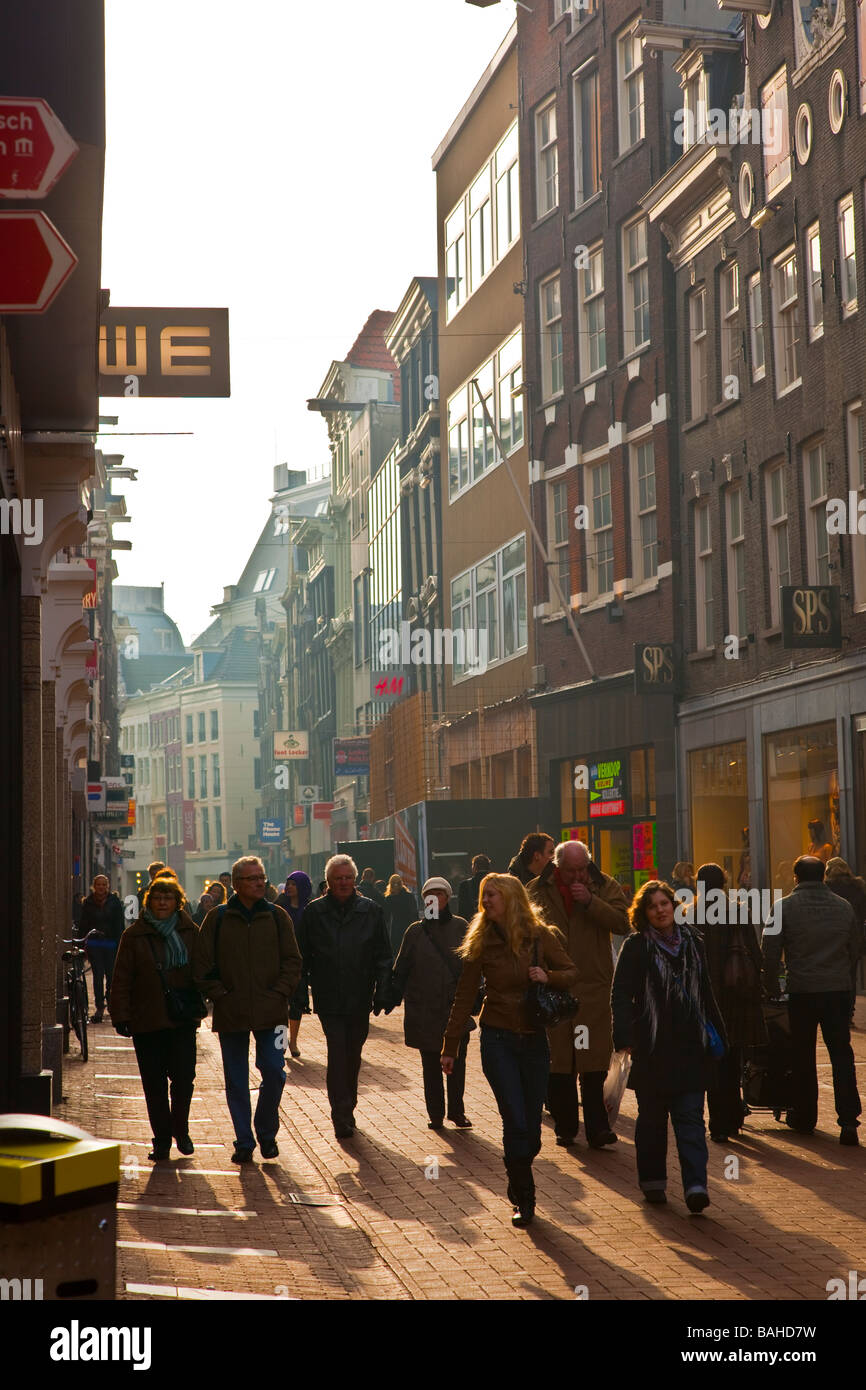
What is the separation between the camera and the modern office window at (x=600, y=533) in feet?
107

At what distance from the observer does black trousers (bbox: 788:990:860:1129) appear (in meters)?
12.2

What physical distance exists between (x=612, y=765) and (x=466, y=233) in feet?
50.1

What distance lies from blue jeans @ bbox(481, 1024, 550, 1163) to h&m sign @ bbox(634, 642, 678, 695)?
20.6 metres

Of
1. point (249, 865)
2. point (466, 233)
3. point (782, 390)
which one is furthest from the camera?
point (466, 233)

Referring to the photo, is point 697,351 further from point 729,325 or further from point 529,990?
point 529,990

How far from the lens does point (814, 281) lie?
25.1m

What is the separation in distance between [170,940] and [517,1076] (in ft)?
11.7

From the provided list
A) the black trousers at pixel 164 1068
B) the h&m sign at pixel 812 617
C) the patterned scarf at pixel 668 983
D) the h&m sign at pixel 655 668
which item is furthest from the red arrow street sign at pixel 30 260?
the h&m sign at pixel 655 668

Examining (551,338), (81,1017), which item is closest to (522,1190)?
(81,1017)

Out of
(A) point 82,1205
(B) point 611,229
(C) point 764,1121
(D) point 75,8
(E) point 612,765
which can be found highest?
(B) point 611,229

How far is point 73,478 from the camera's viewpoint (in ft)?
45.7
